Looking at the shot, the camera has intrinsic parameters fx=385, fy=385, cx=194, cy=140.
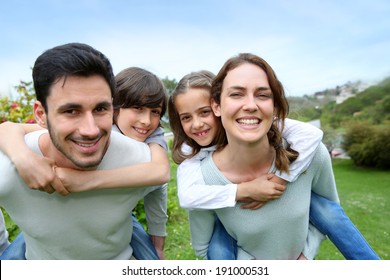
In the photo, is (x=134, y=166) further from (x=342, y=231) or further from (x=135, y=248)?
(x=342, y=231)

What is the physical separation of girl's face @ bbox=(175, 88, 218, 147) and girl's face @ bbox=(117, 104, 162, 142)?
253 millimetres

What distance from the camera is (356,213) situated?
8.54 metres

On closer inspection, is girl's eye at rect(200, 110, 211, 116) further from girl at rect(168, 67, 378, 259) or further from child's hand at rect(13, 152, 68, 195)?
child's hand at rect(13, 152, 68, 195)

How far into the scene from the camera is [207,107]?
8.58 feet

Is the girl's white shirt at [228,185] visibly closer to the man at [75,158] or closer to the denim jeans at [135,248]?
the man at [75,158]

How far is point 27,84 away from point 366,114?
1533cm

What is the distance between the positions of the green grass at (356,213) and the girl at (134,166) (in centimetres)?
198

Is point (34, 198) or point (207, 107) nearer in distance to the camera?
point (34, 198)

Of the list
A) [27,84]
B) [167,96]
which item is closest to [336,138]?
[27,84]

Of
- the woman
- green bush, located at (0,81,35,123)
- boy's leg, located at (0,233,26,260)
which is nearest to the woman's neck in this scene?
the woman

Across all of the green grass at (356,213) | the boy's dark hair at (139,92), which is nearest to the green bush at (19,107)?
the green grass at (356,213)

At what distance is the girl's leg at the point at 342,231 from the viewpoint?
2.36 meters
